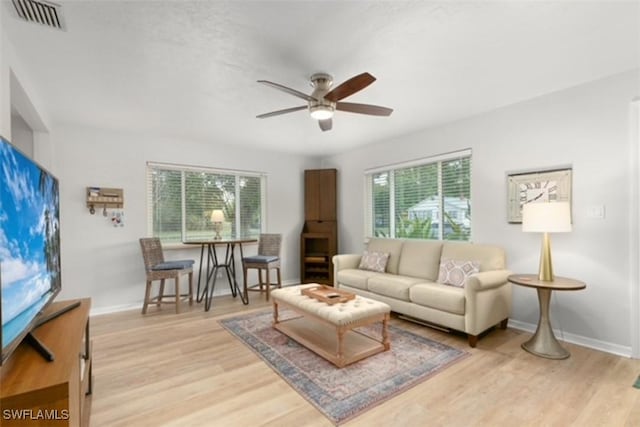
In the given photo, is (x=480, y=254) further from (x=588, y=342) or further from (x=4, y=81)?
(x=4, y=81)

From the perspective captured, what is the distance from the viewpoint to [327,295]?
2916mm

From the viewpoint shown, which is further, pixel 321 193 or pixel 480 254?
pixel 321 193

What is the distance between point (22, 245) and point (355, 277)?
3334 mm

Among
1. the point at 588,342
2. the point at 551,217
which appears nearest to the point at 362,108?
the point at 551,217

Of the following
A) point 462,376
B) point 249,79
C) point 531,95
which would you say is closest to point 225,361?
point 462,376

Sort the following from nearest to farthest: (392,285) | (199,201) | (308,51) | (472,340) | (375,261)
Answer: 1. (308,51)
2. (472,340)
3. (392,285)
4. (375,261)
5. (199,201)

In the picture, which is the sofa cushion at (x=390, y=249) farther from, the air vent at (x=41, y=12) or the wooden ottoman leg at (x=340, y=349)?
the air vent at (x=41, y=12)

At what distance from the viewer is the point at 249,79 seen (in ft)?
8.43

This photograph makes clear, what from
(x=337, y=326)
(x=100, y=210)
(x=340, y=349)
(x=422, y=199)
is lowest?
(x=340, y=349)

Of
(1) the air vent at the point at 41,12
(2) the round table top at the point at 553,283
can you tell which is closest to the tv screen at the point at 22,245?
(1) the air vent at the point at 41,12

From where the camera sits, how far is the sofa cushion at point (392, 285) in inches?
133

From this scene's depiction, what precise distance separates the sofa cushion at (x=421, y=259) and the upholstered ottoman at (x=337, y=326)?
1157mm

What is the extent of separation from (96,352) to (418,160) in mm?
4270

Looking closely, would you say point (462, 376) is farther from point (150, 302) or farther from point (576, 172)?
point (150, 302)
